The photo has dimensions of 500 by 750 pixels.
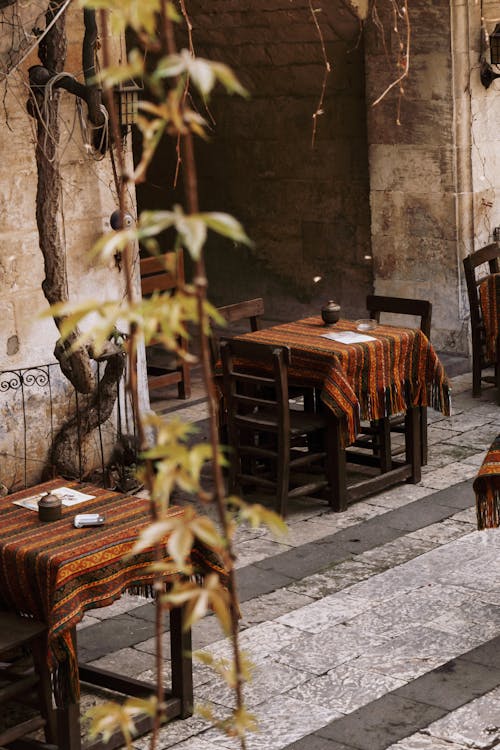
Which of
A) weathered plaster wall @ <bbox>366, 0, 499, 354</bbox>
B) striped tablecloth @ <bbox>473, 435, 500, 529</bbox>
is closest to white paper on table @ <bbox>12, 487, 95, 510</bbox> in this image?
striped tablecloth @ <bbox>473, 435, 500, 529</bbox>

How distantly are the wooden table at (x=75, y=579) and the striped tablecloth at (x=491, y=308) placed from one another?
15.2 ft

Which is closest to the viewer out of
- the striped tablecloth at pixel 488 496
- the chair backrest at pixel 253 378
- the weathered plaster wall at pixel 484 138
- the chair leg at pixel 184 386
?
the striped tablecloth at pixel 488 496

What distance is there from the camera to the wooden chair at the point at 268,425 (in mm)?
6643

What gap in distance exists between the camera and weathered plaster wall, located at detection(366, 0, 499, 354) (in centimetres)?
953

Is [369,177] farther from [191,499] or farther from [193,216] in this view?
[193,216]

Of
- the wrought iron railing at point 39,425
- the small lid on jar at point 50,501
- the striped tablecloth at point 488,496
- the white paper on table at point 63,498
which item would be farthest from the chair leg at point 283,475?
the small lid on jar at point 50,501

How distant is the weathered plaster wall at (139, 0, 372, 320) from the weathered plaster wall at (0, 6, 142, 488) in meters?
3.64

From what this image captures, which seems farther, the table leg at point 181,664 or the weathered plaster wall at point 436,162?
the weathered plaster wall at point 436,162

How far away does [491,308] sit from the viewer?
8867 millimetres

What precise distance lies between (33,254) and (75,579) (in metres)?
3.24

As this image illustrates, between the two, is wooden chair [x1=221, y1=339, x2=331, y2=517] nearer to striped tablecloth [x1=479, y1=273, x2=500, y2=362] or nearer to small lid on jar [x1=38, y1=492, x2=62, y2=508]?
striped tablecloth [x1=479, y1=273, x2=500, y2=362]

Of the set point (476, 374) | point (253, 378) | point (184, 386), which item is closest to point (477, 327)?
point (476, 374)

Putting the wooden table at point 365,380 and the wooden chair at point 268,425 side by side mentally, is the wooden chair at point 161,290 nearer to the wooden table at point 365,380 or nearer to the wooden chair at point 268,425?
the wooden chair at point 268,425

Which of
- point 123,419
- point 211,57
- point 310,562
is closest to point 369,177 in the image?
point 211,57
